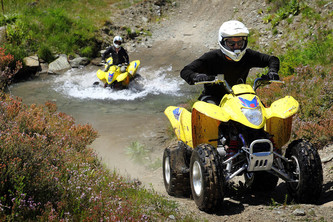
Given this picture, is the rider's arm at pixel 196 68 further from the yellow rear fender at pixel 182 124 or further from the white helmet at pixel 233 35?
the yellow rear fender at pixel 182 124

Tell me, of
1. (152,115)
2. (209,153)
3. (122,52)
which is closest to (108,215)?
(209,153)

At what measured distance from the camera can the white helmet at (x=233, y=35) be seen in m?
5.08

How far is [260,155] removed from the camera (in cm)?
419

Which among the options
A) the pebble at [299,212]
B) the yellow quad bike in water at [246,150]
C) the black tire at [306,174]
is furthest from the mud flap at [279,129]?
the pebble at [299,212]

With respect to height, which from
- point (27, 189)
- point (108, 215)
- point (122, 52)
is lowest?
point (122, 52)

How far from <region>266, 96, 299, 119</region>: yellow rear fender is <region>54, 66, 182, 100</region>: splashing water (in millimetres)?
10163

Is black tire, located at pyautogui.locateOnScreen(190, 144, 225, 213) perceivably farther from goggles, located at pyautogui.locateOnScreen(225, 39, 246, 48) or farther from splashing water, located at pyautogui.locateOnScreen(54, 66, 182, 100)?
splashing water, located at pyautogui.locateOnScreen(54, 66, 182, 100)

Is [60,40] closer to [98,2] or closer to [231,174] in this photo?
[98,2]

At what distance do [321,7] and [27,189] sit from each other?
48.2 ft

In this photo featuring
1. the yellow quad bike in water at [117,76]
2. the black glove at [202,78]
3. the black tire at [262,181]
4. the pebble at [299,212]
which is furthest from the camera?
the yellow quad bike in water at [117,76]

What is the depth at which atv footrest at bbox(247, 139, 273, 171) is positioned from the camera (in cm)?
418

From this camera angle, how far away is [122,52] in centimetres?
1561

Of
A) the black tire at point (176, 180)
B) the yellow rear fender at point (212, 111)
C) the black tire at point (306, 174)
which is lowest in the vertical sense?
the black tire at point (176, 180)

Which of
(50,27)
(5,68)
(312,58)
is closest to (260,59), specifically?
(312,58)
